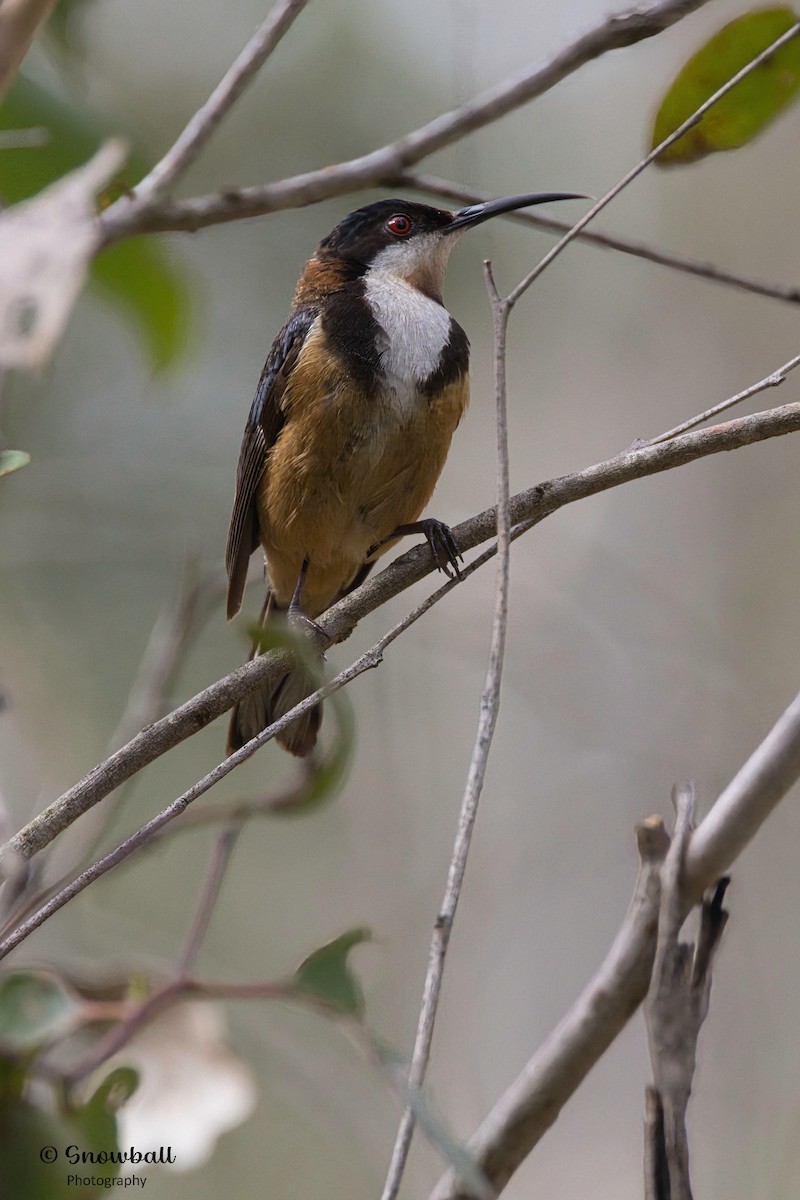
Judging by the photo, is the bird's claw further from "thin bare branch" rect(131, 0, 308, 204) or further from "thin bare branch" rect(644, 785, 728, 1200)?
"thin bare branch" rect(644, 785, 728, 1200)

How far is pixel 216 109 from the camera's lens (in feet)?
7.48

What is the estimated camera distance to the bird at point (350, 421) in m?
3.91

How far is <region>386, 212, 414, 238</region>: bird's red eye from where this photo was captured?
15.1 feet

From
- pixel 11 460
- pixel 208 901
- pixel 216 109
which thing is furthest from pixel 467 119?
pixel 208 901

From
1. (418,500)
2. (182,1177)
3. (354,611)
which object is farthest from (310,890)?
(354,611)

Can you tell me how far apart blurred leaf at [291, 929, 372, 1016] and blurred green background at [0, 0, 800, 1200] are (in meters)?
1.79

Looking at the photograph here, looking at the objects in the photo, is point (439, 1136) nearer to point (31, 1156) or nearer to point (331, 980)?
point (331, 980)

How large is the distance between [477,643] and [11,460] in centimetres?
467

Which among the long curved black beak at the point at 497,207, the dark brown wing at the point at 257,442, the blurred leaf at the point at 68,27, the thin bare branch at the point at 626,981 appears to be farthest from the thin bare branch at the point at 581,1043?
the dark brown wing at the point at 257,442

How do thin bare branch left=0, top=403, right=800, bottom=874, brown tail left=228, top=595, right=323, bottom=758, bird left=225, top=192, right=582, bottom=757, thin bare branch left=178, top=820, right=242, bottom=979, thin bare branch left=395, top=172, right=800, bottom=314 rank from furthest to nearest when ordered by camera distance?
1. brown tail left=228, top=595, right=323, bottom=758
2. bird left=225, top=192, right=582, bottom=757
3. thin bare branch left=395, top=172, right=800, bottom=314
4. thin bare branch left=178, top=820, right=242, bottom=979
5. thin bare branch left=0, top=403, right=800, bottom=874

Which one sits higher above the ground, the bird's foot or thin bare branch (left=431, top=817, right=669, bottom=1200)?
the bird's foot

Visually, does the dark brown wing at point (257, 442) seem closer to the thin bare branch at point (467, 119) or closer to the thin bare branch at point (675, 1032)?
the thin bare branch at point (467, 119)

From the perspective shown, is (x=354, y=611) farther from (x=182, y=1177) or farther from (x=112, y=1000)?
(x=182, y=1177)

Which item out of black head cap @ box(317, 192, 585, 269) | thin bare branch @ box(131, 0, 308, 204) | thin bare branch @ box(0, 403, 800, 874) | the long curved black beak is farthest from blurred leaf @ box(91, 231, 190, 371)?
black head cap @ box(317, 192, 585, 269)
